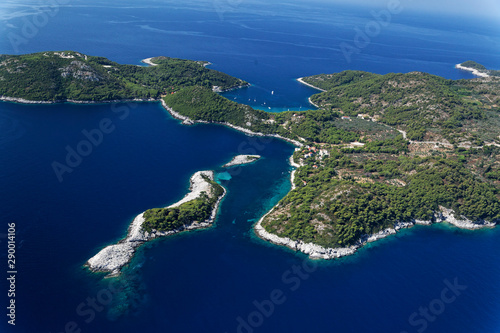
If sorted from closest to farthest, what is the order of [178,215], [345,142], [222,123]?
[178,215] → [345,142] → [222,123]

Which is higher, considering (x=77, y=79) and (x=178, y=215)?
(x=77, y=79)

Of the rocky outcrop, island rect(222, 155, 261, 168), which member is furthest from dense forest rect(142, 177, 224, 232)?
island rect(222, 155, 261, 168)

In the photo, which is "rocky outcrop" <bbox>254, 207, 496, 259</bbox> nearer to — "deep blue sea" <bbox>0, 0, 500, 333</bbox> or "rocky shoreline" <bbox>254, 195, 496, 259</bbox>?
"rocky shoreline" <bbox>254, 195, 496, 259</bbox>

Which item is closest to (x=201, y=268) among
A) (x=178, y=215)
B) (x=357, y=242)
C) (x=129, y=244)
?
(x=178, y=215)

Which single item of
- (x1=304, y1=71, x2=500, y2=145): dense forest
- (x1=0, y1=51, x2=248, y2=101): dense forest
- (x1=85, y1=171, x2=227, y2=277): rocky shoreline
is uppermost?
(x1=304, y1=71, x2=500, y2=145): dense forest

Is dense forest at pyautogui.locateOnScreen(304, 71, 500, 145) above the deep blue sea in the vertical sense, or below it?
above

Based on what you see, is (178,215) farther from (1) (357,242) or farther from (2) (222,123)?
(2) (222,123)

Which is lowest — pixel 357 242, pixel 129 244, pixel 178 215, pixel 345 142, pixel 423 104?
pixel 129 244

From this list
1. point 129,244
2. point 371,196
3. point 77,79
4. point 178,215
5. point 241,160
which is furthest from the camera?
point 77,79
